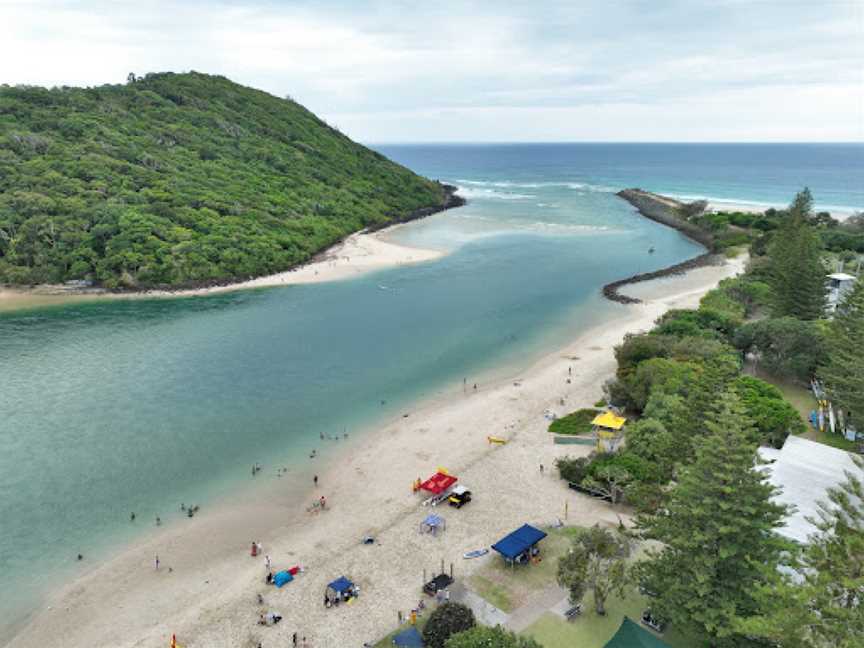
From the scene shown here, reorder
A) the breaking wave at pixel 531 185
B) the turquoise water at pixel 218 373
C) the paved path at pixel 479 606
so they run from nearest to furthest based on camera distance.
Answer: the paved path at pixel 479 606 < the turquoise water at pixel 218 373 < the breaking wave at pixel 531 185

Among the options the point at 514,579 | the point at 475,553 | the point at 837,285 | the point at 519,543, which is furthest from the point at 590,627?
the point at 837,285

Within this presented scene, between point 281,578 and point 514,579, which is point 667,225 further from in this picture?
point 281,578

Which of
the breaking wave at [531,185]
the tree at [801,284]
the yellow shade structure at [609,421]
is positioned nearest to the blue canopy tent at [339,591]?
the yellow shade structure at [609,421]

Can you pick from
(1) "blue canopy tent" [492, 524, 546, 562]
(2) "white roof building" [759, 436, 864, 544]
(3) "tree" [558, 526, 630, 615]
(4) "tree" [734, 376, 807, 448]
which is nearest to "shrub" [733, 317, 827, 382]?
(4) "tree" [734, 376, 807, 448]

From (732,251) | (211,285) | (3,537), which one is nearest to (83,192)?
(211,285)

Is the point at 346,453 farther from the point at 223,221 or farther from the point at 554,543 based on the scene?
the point at 223,221

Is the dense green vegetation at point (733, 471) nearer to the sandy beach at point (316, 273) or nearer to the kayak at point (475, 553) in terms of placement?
the kayak at point (475, 553)
